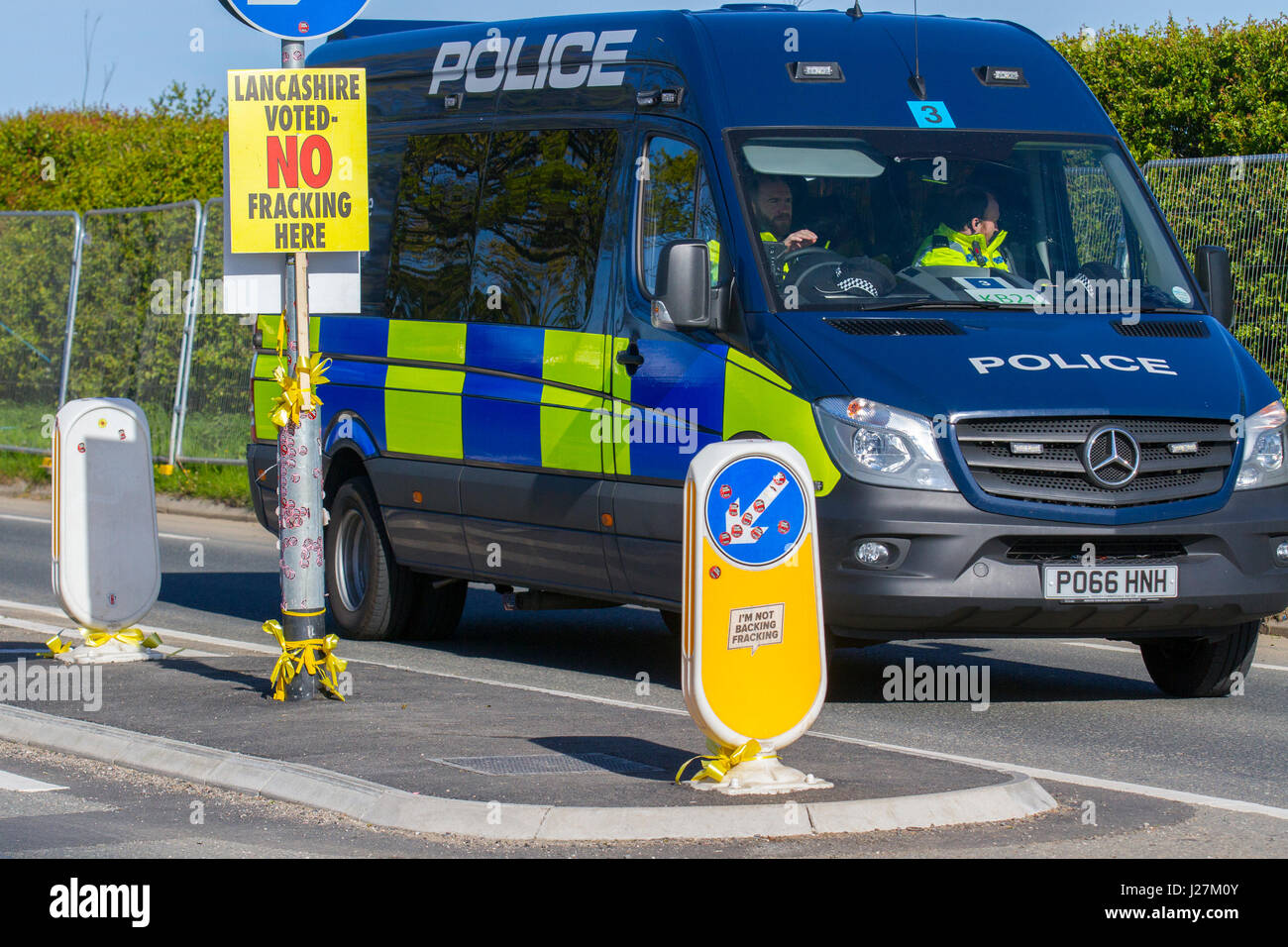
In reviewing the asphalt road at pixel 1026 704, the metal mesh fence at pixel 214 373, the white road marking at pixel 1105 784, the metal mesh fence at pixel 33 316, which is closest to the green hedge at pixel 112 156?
the metal mesh fence at pixel 33 316

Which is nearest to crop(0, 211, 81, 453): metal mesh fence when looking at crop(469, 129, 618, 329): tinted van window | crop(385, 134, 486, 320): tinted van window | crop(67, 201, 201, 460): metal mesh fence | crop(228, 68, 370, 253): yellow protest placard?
crop(67, 201, 201, 460): metal mesh fence

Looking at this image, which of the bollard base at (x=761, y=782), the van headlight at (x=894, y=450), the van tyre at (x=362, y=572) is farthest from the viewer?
the van tyre at (x=362, y=572)

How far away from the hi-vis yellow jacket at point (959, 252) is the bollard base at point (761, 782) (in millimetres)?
3122

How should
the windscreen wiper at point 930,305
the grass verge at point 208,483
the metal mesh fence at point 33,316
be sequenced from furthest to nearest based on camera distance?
the metal mesh fence at point 33,316 < the grass verge at point 208,483 < the windscreen wiper at point 930,305

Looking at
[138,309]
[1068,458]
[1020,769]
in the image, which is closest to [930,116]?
[1068,458]

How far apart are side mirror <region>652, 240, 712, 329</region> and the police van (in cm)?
1

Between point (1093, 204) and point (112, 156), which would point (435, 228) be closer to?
point (1093, 204)

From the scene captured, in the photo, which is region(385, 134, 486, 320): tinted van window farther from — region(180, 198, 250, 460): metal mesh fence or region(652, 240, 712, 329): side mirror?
region(180, 198, 250, 460): metal mesh fence

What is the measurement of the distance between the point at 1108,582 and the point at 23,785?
4.27m

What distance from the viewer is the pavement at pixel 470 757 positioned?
636cm

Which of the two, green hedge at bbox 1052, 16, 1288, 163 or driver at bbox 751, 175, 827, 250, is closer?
driver at bbox 751, 175, 827, 250

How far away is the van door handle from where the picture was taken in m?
9.30

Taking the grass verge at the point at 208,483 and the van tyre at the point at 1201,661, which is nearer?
the van tyre at the point at 1201,661

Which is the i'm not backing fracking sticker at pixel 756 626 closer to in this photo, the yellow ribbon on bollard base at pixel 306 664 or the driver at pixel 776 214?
the yellow ribbon on bollard base at pixel 306 664
